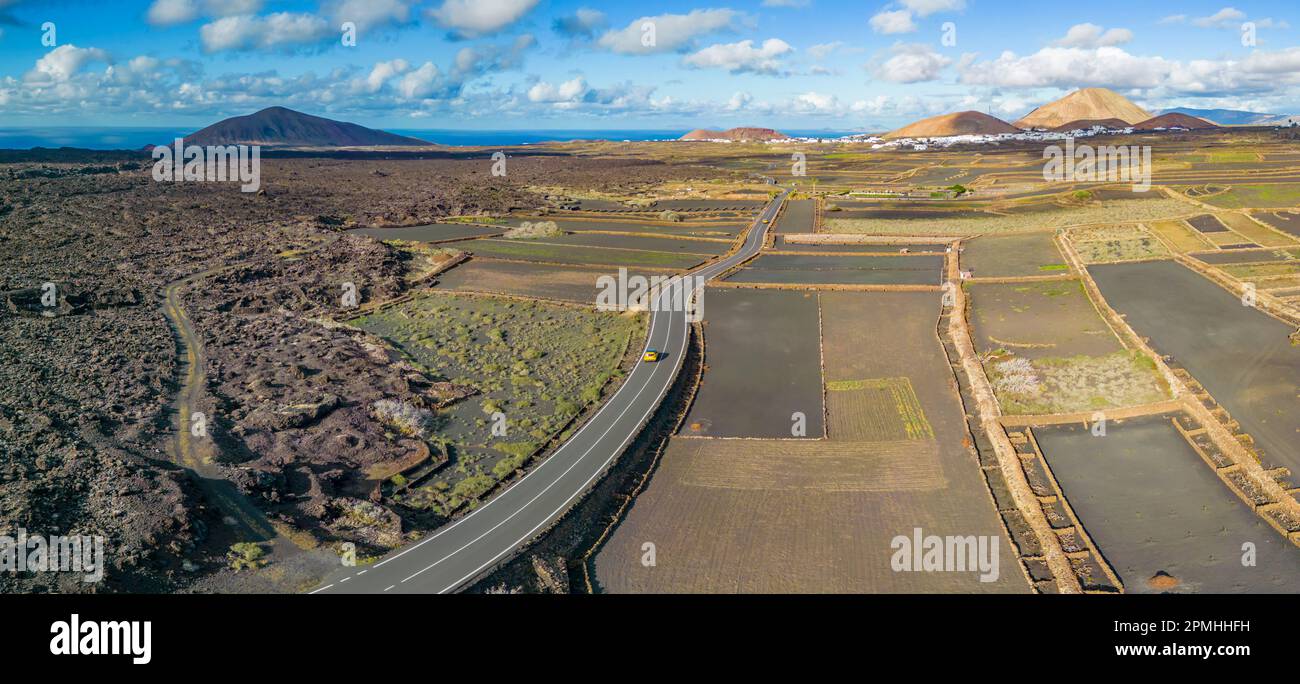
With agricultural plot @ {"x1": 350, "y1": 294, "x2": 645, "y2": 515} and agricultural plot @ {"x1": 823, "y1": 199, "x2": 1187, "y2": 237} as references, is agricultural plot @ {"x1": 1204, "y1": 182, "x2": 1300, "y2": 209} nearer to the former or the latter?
agricultural plot @ {"x1": 823, "y1": 199, "x2": 1187, "y2": 237}

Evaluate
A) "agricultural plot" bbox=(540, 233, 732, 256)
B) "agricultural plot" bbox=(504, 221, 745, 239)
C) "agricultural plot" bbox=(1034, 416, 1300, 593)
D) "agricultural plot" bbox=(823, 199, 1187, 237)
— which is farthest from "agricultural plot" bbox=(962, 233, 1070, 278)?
"agricultural plot" bbox=(1034, 416, 1300, 593)

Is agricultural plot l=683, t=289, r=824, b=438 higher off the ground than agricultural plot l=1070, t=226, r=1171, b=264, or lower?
lower

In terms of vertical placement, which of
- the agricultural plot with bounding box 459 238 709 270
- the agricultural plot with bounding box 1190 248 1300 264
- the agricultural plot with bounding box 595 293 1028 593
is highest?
the agricultural plot with bounding box 459 238 709 270

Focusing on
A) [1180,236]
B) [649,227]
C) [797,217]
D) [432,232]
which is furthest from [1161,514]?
[432,232]

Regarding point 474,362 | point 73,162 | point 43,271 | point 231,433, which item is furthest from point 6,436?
point 73,162

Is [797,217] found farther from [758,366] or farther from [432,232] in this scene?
[758,366]

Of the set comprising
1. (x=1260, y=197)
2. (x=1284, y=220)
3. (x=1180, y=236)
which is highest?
(x=1260, y=197)
